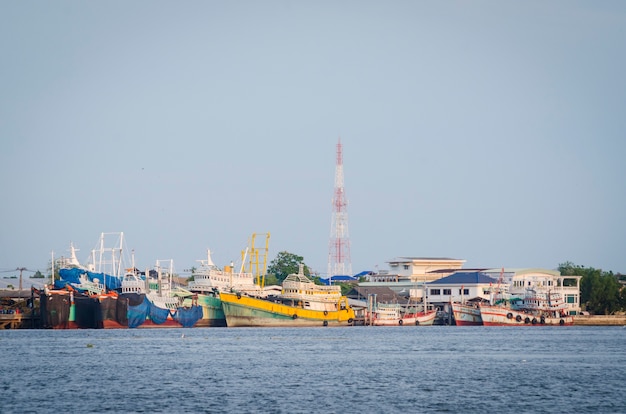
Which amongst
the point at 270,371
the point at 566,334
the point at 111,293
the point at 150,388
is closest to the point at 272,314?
the point at 111,293

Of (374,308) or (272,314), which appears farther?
(374,308)

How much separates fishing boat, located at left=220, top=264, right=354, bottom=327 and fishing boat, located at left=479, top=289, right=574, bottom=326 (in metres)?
20.6

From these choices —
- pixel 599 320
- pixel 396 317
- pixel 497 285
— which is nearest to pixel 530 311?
pixel 497 285

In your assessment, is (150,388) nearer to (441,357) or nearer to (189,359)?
(189,359)

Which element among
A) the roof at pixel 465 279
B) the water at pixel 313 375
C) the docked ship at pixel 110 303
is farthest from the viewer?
the roof at pixel 465 279

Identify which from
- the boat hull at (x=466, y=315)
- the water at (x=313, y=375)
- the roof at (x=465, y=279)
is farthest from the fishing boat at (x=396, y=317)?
the water at (x=313, y=375)

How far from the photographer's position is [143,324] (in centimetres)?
14600

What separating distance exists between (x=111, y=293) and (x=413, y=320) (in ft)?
153

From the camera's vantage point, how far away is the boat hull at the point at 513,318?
155875 millimetres

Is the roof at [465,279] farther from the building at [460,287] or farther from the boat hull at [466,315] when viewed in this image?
the boat hull at [466,315]

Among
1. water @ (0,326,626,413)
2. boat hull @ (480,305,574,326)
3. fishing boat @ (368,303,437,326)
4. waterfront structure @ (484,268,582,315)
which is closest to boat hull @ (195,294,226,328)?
fishing boat @ (368,303,437,326)

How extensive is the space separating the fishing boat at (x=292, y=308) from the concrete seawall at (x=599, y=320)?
36433mm

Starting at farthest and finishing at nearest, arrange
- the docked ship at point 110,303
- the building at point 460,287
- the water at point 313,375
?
1. the building at point 460,287
2. the docked ship at point 110,303
3. the water at point 313,375

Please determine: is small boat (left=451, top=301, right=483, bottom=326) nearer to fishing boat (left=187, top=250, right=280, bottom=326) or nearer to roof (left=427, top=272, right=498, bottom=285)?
roof (left=427, top=272, right=498, bottom=285)
